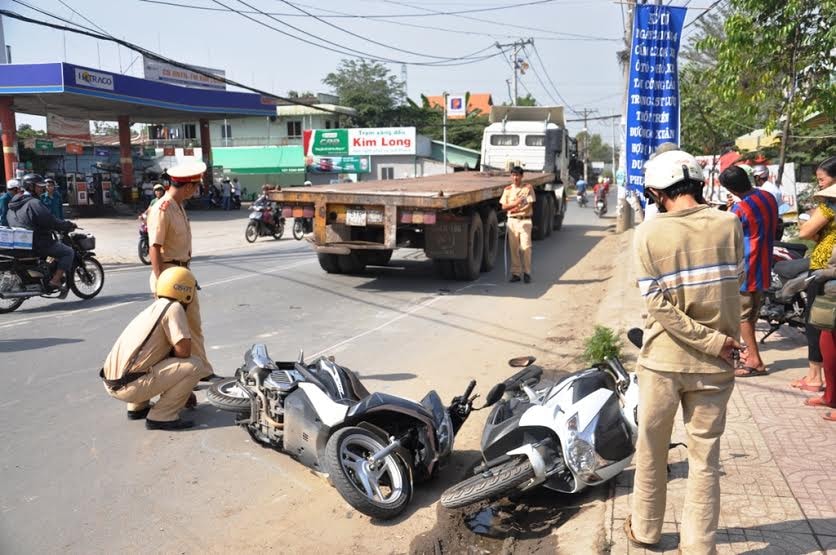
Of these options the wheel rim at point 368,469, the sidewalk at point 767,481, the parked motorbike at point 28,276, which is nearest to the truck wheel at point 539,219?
the parked motorbike at point 28,276

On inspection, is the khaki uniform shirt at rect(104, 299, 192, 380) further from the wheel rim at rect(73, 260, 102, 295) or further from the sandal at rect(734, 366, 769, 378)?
the wheel rim at rect(73, 260, 102, 295)

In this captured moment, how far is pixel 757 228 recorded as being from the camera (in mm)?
5766

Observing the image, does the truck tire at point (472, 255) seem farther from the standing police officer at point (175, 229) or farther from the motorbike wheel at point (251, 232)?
the motorbike wheel at point (251, 232)

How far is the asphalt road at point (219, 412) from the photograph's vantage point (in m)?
3.86

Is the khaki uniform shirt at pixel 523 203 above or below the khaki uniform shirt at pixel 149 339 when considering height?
above

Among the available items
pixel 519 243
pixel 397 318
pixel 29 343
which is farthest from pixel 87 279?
pixel 519 243

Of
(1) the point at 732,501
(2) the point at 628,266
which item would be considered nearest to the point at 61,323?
(1) the point at 732,501

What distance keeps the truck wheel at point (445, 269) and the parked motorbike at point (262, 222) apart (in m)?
8.29

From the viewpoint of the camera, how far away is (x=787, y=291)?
19.0 feet

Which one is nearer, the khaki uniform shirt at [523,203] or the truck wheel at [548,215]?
the khaki uniform shirt at [523,203]

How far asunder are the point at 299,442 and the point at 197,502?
0.64 metres

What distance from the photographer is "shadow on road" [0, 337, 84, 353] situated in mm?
7466

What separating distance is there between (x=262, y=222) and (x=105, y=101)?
11507mm

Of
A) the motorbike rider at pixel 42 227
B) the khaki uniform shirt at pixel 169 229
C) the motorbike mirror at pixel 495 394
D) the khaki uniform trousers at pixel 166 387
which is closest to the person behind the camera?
the motorbike mirror at pixel 495 394
